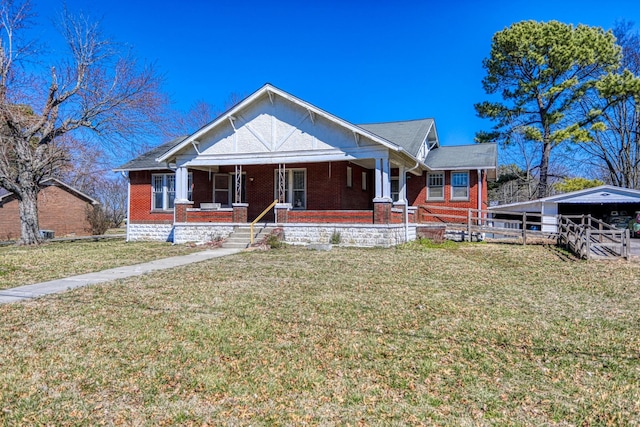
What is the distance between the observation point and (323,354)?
4309mm

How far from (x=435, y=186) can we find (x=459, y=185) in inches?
43.7

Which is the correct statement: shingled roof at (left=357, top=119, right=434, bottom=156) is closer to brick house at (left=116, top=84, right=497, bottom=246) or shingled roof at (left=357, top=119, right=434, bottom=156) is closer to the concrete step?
brick house at (left=116, top=84, right=497, bottom=246)

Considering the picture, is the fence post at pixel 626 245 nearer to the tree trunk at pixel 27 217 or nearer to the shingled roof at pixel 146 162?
the shingled roof at pixel 146 162

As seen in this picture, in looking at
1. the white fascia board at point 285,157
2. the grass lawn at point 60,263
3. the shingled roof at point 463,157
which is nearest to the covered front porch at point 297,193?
the white fascia board at point 285,157

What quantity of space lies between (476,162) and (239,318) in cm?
1617

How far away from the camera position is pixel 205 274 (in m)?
8.91

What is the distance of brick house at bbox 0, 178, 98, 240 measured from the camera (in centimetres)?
2520

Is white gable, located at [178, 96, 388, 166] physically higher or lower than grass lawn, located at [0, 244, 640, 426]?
higher

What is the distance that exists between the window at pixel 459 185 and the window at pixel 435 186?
0.51m

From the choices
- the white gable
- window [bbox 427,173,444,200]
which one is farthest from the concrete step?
window [bbox 427,173,444,200]

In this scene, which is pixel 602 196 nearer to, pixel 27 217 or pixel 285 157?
pixel 285 157

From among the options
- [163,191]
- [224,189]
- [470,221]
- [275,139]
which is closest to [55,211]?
[163,191]

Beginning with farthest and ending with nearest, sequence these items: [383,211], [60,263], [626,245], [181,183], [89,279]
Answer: [181,183], [383,211], [626,245], [60,263], [89,279]

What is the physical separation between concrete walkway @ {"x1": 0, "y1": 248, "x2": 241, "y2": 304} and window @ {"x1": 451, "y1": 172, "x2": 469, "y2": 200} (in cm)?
1222
